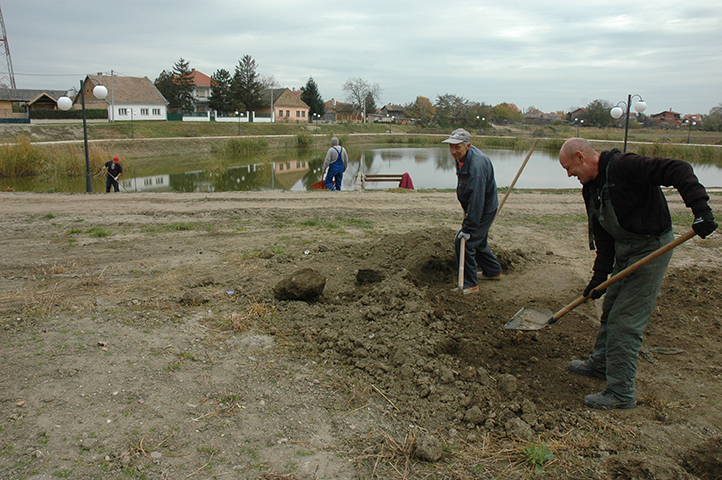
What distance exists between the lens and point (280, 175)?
2427cm

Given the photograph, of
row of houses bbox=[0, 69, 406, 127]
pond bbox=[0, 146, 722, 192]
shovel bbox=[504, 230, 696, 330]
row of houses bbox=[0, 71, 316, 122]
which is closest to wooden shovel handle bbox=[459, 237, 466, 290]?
shovel bbox=[504, 230, 696, 330]

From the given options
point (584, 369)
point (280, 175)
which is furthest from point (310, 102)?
point (584, 369)

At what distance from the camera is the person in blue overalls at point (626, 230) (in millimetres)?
3174

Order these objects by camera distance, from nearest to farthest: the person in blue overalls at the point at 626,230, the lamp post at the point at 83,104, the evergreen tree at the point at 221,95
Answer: the person in blue overalls at the point at 626,230 < the lamp post at the point at 83,104 < the evergreen tree at the point at 221,95

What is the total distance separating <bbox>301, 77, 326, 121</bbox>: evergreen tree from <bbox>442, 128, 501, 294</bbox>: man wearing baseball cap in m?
80.2

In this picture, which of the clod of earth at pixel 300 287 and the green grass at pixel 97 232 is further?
the green grass at pixel 97 232

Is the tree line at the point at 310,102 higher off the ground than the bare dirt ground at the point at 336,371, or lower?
higher

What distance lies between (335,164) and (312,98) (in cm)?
7277

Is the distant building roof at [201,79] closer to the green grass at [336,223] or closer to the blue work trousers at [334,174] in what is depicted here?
the blue work trousers at [334,174]

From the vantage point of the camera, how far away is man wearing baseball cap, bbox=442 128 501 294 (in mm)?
5172

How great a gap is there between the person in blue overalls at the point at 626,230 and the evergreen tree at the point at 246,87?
69.7 metres

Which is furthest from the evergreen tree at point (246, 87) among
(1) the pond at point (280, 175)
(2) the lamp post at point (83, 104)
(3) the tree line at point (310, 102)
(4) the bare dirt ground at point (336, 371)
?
(4) the bare dirt ground at point (336, 371)

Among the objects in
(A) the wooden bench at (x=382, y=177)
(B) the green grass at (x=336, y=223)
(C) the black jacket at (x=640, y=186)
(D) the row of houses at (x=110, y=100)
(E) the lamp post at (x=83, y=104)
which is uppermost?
(D) the row of houses at (x=110, y=100)

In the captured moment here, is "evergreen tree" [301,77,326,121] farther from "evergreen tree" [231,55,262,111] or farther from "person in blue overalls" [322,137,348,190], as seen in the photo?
"person in blue overalls" [322,137,348,190]
